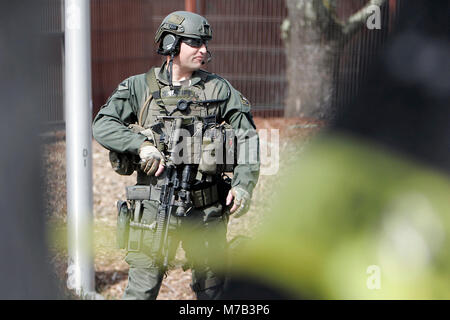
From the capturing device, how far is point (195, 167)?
3436 mm

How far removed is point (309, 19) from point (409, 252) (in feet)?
18.5

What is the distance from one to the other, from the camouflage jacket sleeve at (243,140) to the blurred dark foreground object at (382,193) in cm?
19

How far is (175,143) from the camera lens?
130 inches

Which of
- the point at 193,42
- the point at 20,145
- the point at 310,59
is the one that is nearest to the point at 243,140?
the point at 193,42

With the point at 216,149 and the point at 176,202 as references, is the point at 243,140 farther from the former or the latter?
the point at 176,202

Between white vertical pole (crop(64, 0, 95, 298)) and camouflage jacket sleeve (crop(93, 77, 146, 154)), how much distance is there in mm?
690

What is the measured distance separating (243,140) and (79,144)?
120 cm

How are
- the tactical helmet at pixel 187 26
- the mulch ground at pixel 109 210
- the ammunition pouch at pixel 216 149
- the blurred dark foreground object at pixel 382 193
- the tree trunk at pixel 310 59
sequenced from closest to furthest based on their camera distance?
the blurred dark foreground object at pixel 382 193 → the tactical helmet at pixel 187 26 → the ammunition pouch at pixel 216 149 → the mulch ground at pixel 109 210 → the tree trunk at pixel 310 59

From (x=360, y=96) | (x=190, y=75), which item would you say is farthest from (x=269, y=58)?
(x=360, y=96)

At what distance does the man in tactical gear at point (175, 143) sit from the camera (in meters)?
3.30

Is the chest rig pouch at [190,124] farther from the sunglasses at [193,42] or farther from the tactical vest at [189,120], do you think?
the sunglasses at [193,42]

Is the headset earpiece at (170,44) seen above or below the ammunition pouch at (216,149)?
above

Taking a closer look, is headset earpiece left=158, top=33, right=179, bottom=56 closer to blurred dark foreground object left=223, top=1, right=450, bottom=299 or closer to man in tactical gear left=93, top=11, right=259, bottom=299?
man in tactical gear left=93, top=11, right=259, bottom=299

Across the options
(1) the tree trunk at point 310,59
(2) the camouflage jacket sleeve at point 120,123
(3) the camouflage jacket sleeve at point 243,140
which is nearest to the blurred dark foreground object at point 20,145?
(2) the camouflage jacket sleeve at point 120,123
